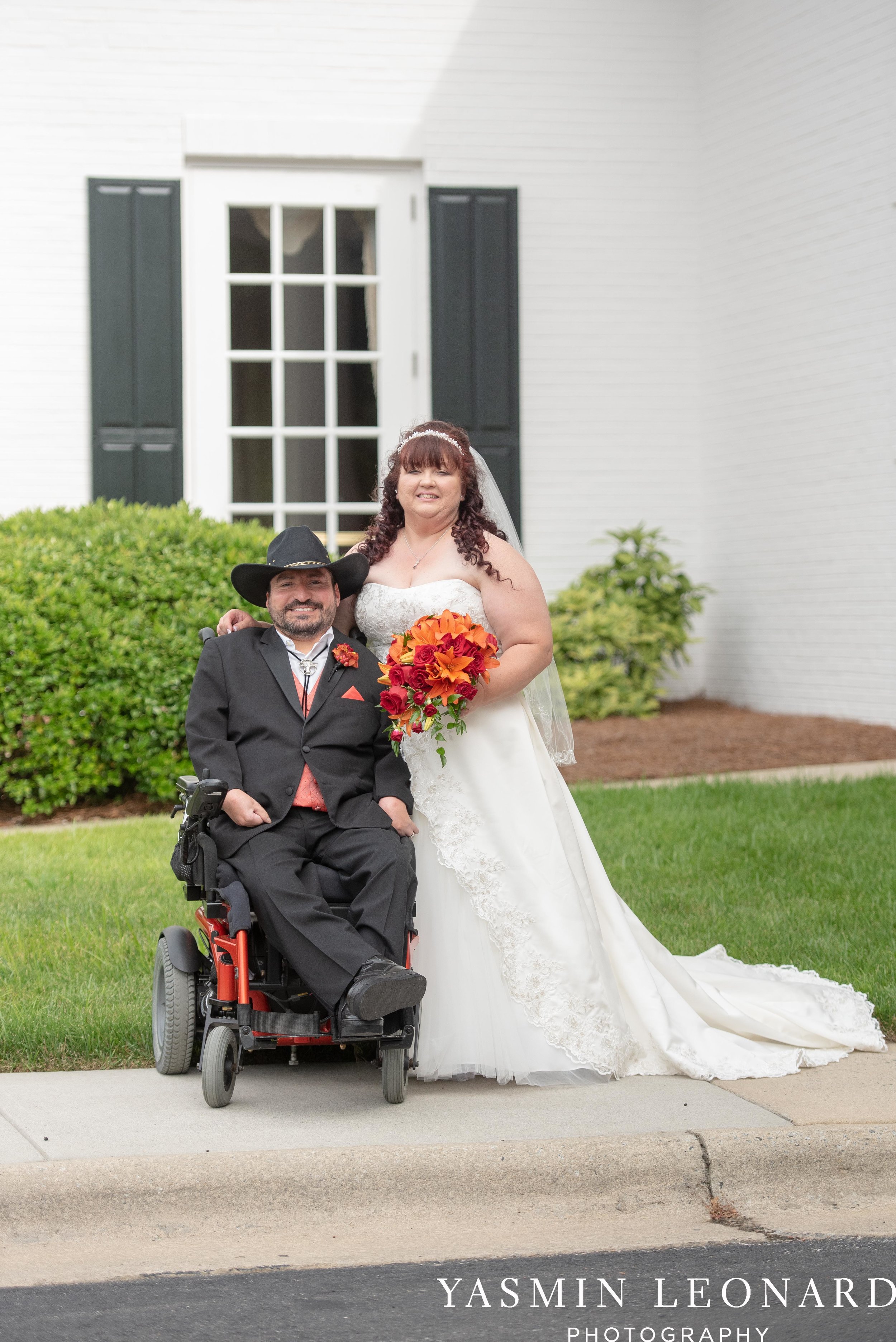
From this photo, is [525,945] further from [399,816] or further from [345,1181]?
[345,1181]

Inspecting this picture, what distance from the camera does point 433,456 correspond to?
15.5 feet

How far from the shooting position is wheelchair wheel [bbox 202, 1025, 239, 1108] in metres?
4.08

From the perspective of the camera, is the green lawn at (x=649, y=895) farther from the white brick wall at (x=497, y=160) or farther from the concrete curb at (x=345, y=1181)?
the white brick wall at (x=497, y=160)

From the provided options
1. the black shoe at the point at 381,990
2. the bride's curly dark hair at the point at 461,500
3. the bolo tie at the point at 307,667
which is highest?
the bride's curly dark hair at the point at 461,500

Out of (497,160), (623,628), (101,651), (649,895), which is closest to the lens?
(649,895)

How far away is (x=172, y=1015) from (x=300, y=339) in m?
8.20

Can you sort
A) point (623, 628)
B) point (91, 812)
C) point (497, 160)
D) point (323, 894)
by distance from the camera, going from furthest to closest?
point (497, 160) → point (623, 628) → point (91, 812) → point (323, 894)

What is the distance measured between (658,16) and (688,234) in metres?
1.78

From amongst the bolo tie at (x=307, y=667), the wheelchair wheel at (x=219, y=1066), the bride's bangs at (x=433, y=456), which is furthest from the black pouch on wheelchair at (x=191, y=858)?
the bride's bangs at (x=433, y=456)

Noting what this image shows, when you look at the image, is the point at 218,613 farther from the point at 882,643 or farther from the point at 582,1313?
the point at 582,1313

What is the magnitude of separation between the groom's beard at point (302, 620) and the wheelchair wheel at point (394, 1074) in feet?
4.15

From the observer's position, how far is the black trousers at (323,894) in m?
4.00

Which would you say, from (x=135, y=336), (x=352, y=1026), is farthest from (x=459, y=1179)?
(x=135, y=336)

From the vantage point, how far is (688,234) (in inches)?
490
